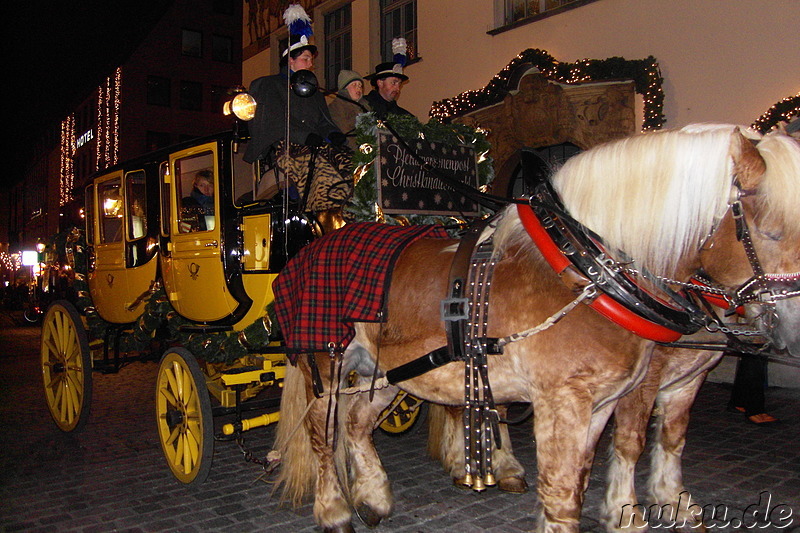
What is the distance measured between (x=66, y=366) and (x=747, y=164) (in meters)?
5.63

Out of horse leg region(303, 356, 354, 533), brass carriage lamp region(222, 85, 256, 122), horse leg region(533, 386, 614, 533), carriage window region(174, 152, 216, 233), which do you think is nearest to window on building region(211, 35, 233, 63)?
carriage window region(174, 152, 216, 233)

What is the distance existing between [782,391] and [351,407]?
5.50 m

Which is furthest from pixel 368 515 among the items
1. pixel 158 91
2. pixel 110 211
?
pixel 158 91

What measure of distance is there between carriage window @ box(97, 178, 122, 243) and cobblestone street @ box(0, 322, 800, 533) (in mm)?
1782

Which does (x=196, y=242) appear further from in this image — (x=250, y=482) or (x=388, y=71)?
(x=388, y=71)

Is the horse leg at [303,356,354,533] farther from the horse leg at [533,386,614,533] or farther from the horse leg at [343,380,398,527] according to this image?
the horse leg at [533,386,614,533]

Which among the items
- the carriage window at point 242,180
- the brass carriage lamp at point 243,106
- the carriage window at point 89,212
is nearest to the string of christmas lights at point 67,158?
the carriage window at point 89,212

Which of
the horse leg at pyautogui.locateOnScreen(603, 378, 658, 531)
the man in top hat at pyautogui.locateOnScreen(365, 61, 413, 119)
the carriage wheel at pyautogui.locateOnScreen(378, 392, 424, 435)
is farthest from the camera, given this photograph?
the man in top hat at pyautogui.locateOnScreen(365, 61, 413, 119)

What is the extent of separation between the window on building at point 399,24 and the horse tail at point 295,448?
326 inches

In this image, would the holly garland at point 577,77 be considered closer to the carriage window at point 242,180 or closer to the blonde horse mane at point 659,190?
the carriage window at point 242,180

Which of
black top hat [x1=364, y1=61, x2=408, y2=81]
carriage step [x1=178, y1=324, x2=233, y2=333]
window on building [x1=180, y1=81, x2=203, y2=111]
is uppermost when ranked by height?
window on building [x1=180, y1=81, x2=203, y2=111]

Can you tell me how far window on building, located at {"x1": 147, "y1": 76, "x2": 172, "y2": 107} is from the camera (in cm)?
3291

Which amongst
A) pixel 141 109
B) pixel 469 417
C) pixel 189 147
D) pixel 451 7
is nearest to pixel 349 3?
pixel 451 7

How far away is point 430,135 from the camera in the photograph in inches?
170
